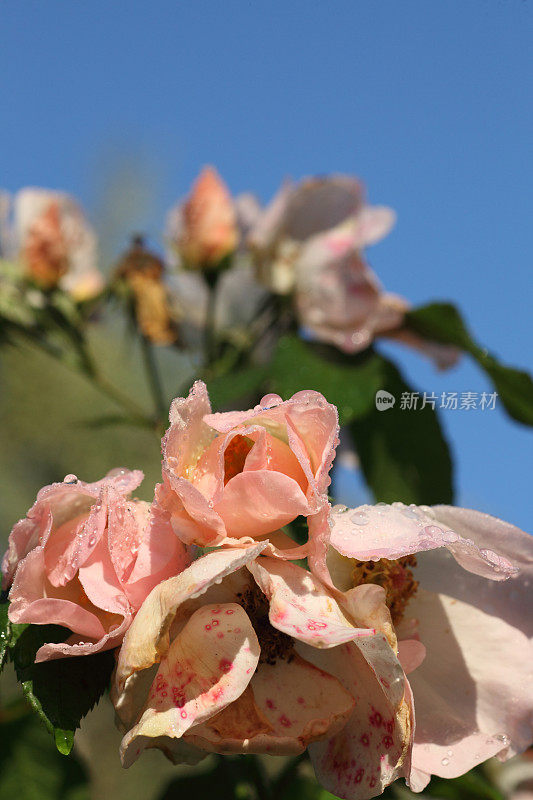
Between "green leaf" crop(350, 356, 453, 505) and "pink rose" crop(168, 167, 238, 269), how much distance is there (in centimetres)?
27

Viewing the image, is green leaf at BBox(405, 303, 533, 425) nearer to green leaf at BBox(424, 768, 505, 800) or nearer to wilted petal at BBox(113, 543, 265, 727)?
green leaf at BBox(424, 768, 505, 800)

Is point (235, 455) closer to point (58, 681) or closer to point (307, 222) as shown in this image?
point (58, 681)

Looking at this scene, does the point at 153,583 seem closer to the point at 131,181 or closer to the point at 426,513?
the point at 426,513

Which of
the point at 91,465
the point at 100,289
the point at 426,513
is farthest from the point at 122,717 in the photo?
the point at 91,465

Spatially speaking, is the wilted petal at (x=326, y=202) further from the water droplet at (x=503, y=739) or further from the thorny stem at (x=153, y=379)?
the water droplet at (x=503, y=739)

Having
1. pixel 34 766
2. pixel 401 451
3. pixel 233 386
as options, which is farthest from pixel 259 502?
pixel 34 766

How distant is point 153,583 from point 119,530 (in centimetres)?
3

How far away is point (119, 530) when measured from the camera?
1.13 ft

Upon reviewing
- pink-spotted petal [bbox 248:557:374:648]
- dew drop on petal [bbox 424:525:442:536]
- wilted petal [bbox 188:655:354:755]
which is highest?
dew drop on petal [bbox 424:525:442:536]

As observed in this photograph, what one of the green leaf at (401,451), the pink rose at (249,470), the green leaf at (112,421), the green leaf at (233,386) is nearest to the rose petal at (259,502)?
the pink rose at (249,470)

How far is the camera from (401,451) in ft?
2.47

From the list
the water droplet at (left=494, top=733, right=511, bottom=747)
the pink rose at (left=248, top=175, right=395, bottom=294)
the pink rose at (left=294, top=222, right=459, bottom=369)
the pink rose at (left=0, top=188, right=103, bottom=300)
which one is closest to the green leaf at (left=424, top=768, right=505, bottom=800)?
the water droplet at (left=494, top=733, right=511, bottom=747)

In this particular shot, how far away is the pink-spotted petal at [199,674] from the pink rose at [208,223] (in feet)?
2.15

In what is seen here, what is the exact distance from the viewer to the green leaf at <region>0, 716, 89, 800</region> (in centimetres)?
75
